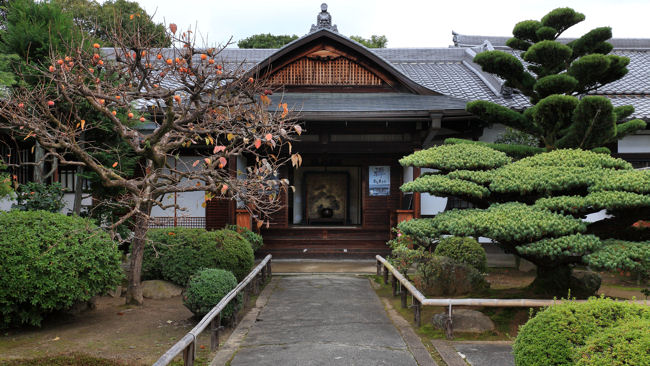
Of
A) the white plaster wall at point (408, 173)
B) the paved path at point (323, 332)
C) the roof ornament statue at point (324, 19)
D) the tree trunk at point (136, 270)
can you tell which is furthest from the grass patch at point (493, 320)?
the roof ornament statue at point (324, 19)

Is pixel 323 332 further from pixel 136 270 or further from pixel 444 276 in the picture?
pixel 136 270

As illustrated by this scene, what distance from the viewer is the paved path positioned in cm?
557

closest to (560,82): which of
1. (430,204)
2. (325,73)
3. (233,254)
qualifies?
(430,204)

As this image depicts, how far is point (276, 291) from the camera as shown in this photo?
982 centimetres

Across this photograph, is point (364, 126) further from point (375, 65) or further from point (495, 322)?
point (495, 322)

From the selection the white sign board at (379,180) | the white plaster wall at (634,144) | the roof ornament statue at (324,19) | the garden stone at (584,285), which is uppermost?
the roof ornament statue at (324,19)

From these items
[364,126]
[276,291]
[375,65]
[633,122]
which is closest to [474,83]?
[375,65]

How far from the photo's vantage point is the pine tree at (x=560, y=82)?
7938mm

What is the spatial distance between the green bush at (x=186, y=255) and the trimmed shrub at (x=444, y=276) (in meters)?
3.29

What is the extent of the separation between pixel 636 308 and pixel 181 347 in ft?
12.5

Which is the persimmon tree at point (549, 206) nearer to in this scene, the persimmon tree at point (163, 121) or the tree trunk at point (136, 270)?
the persimmon tree at point (163, 121)

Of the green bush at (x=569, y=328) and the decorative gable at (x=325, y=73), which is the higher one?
the decorative gable at (x=325, y=73)

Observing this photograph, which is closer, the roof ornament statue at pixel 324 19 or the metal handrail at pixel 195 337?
the metal handrail at pixel 195 337

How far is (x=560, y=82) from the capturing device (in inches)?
329
